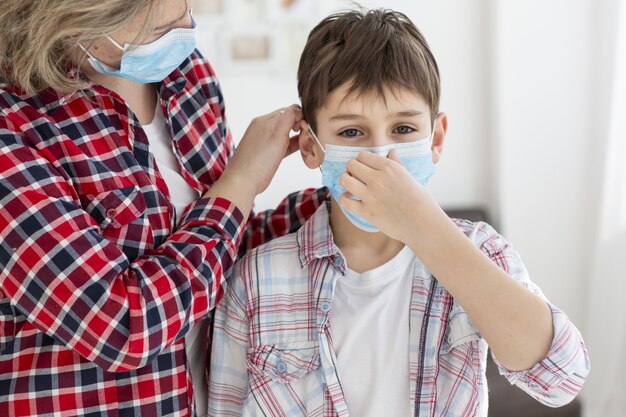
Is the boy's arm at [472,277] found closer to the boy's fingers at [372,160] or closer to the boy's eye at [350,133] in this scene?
the boy's fingers at [372,160]

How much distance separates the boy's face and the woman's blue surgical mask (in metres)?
0.27

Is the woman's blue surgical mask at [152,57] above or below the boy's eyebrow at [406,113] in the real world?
above

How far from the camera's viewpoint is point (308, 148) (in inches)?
57.9

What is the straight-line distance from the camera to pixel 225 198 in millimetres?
1363

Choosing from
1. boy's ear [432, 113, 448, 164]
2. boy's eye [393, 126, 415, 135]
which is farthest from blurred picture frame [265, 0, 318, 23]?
boy's eye [393, 126, 415, 135]

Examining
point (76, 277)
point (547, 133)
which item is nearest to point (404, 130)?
point (76, 277)

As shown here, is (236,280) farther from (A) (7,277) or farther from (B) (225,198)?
(A) (7,277)

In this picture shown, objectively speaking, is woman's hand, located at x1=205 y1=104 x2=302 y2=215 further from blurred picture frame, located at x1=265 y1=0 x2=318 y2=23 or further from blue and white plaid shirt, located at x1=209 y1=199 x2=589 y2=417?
blurred picture frame, located at x1=265 y1=0 x2=318 y2=23

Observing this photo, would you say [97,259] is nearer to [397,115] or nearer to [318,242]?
[318,242]

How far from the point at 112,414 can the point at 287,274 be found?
0.38 m

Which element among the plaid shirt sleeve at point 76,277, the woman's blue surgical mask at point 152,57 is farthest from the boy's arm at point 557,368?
the woman's blue surgical mask at point 152,57

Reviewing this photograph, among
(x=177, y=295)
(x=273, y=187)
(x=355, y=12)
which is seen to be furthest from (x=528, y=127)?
(x=177, y=295)

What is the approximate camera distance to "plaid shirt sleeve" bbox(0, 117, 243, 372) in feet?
3.88

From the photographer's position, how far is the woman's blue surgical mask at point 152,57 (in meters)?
1.30
